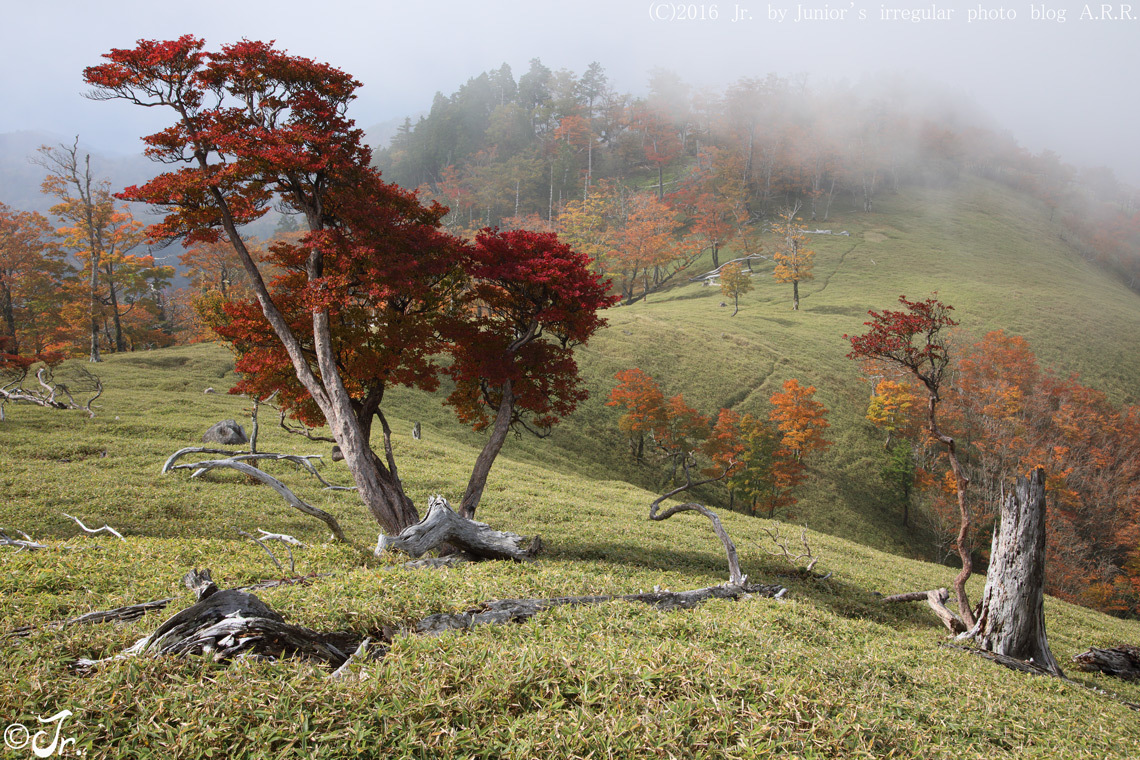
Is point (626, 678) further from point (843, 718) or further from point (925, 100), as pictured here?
point (925, 100)

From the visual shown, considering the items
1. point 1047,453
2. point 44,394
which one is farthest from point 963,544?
point 1047,453

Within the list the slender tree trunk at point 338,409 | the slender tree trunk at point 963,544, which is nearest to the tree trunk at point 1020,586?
the slender tree trunk at point 963,544

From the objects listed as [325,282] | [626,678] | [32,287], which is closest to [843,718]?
[626,678]

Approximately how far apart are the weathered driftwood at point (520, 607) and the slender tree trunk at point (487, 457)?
661cm

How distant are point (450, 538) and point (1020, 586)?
1036 centimetres

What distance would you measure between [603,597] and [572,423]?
3363 centimetres

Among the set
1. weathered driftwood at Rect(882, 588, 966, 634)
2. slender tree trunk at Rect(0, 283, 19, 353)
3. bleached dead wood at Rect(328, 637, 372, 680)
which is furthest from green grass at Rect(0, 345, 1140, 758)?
slender tree trunk at Rect(0, 283, 19, 353)

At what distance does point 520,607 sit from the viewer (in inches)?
221

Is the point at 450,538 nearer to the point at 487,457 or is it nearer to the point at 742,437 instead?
the point at 487,457

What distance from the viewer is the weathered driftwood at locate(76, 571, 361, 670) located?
3.79 m

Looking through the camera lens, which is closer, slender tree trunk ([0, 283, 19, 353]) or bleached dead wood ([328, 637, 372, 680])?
bleached dead wood ([328, 637, 372, 680])

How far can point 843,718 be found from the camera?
3961 mm
